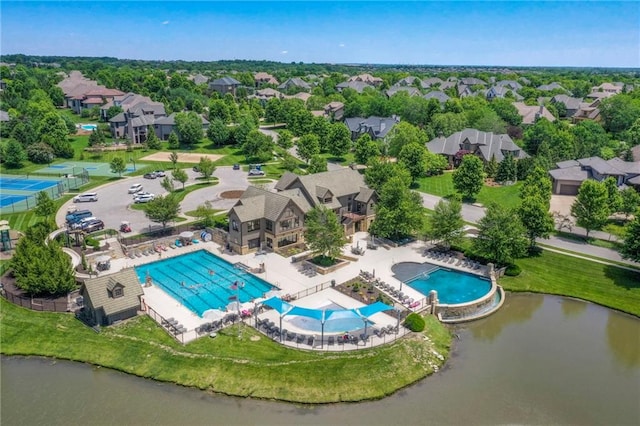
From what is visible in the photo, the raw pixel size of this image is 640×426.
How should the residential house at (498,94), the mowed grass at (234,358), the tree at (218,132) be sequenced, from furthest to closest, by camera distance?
the residential house at (498,94) < the tree at (218,132) < the mowed grass at (234,358)

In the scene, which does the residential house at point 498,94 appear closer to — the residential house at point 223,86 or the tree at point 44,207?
the residential house at point 223,86

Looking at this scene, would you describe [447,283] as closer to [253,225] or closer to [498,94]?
[253,225]

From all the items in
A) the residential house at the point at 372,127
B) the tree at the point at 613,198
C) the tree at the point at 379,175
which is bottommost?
the tree at the point at 613,198

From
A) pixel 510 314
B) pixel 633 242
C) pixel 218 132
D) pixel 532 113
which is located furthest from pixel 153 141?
pixel 532 113

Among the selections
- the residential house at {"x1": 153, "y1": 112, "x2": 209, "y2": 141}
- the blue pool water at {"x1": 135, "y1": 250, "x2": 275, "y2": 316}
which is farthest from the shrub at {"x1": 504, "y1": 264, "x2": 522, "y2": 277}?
the residential house at {"x1": 153, "y1": 112, "x2": 209, "y2": 141}

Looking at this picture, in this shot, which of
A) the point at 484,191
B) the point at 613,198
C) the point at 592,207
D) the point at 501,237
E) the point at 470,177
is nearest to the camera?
the point at 501,237

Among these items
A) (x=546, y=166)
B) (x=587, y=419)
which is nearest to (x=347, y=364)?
(x=587, y=419)

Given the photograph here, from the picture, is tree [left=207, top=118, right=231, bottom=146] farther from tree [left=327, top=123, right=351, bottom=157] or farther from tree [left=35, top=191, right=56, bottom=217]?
tree [left=35, top=191, right=56, bottom=217]

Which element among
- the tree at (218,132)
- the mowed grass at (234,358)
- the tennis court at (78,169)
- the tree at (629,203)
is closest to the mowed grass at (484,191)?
the tree at (629,203)
